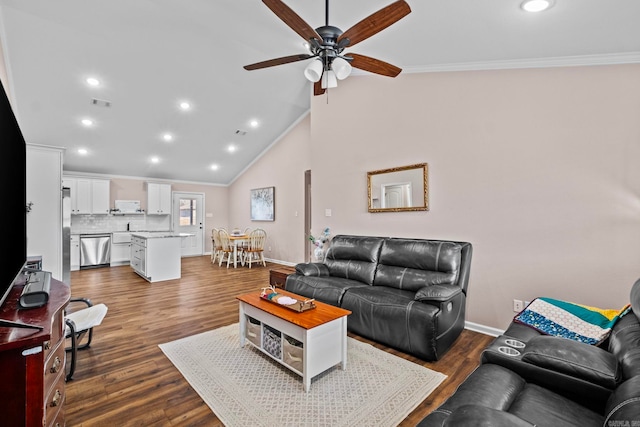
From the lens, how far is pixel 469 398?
4.08 ft

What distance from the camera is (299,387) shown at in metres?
2.09

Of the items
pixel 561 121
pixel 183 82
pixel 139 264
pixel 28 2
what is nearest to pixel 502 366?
pixel 561 121

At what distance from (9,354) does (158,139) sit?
6.39m

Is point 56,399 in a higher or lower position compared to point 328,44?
lower

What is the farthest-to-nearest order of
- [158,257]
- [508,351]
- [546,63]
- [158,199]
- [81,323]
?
1. [158,199]
2. [158,257]
3. [546,63]
4. [81,323]
5. [508,351]

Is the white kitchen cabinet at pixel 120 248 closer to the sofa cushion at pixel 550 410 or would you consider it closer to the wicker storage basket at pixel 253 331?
the wicker storage basket at pixel 253 331

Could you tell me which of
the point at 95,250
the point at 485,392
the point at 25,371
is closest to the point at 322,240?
the point at 485,392

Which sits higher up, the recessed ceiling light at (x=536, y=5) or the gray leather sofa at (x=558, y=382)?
the recessed ceiling light at (x=536, y=5)

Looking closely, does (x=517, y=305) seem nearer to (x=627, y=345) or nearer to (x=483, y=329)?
(x=483, y=329)

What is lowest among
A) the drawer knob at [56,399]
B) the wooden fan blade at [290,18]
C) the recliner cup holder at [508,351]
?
the drawer knob at [56,399]

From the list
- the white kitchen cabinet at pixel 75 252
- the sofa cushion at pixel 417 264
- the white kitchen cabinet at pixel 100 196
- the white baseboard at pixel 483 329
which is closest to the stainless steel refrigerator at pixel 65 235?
the white kitchen cabinet at pixel 75 252

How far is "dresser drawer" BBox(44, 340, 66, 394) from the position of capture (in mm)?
1164

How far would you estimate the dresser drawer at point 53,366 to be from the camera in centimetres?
116

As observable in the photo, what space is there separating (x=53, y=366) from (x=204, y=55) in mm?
4235
